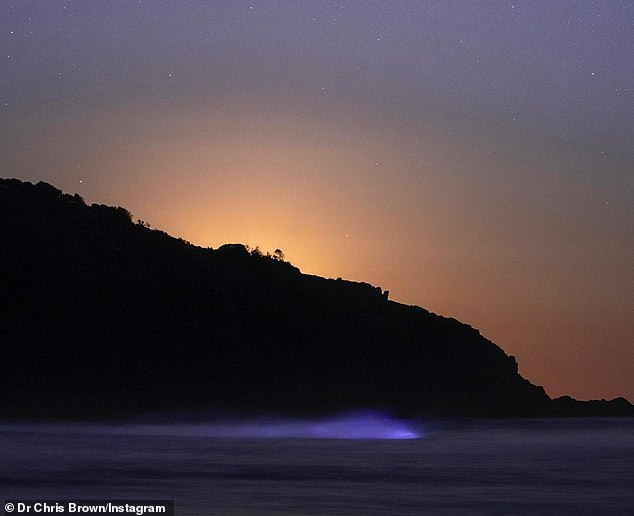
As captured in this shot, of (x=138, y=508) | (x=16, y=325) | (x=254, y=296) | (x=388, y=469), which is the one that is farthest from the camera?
(x=254, y=296)

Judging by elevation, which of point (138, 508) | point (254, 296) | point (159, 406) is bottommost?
point (138, 508)

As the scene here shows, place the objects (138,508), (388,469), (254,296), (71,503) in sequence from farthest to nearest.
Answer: (254,296), (388,469), (71,503), (138,508)

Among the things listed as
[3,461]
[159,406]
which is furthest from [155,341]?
[3,461]

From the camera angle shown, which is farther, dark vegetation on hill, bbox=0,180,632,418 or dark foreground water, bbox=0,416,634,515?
dark vegetation on hill, bbox=0,180,632,418

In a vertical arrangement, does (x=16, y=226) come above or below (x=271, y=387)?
above

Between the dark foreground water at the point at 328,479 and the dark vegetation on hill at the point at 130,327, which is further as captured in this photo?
the dark vegetation on hill at the point at 130,327

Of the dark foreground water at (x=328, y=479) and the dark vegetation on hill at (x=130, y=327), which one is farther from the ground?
the dark vegetation on hill at (x=130, y=327)

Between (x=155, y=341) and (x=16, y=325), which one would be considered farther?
(x=155, y=341)

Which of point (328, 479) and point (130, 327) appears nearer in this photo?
point (328, 479)

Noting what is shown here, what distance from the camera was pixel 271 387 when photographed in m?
180

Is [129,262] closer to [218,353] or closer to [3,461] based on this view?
[218,353]

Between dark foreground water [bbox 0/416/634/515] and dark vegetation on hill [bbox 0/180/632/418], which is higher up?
dark vegetation on hill [bbox 0/180/632/418]

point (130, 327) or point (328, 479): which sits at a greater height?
point (130, 327)

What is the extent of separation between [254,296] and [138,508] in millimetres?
156725
